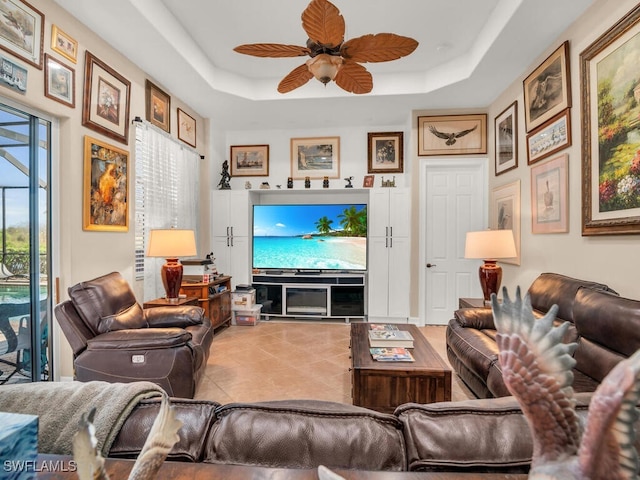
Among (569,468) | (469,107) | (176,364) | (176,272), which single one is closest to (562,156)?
(469,107)

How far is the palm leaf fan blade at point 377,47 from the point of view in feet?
6.41

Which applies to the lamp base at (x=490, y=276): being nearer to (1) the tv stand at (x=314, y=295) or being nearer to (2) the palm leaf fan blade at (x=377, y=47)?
(1) the tv stand at (x=314, y=295)

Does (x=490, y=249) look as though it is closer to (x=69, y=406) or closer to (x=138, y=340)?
(x=138, y=340)

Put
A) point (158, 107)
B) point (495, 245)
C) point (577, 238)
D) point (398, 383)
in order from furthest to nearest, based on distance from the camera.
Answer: point (158, 107), point (495, 245), point (577, 238), point (398, 383)

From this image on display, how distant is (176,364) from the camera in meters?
2.09

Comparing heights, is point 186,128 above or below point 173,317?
above

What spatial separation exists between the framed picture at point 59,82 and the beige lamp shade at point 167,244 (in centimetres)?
130

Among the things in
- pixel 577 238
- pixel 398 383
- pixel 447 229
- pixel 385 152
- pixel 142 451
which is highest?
pixel 385 152

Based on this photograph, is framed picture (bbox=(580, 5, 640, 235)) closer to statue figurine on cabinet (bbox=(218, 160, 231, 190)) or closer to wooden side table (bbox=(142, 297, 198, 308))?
wooden side table (bbox=(142, 297, 198, 308))

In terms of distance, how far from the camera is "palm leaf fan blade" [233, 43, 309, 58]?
6.88 feet

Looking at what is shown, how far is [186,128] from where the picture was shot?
4301 millimetres

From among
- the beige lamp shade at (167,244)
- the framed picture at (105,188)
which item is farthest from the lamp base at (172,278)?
the framed picture at (105,188)

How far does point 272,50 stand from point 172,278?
7.86ft

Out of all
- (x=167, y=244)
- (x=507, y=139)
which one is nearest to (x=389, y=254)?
(x=507, y=139)
